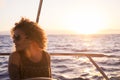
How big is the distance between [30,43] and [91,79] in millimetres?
Answer: 13245

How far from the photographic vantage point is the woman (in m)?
2.94

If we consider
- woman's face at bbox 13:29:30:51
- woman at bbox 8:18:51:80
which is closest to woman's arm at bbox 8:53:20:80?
woman at bbox 8:18:51:80

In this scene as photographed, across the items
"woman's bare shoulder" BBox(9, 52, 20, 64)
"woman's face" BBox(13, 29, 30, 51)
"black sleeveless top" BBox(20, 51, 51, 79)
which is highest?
"woman's face" BBox(13, 29, 30, 51)

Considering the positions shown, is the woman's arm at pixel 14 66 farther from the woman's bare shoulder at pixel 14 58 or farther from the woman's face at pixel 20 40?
the woman's face at pixel 20 40

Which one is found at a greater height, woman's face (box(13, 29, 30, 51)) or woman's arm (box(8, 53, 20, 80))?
woman's face (box(13, 29, 30, 51))

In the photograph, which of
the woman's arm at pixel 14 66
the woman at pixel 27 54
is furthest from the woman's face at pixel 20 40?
the woman's arm at pixel 14 66

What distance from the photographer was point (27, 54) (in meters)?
3.03

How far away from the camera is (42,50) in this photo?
10.9 ft

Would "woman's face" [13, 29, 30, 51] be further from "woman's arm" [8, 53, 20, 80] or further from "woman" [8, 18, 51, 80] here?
"woman's arm" [8, 53, 20, 80]

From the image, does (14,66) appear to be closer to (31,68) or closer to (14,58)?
(14,58)

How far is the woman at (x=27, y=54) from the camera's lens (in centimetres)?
294

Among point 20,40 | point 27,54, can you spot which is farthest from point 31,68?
point 20,40

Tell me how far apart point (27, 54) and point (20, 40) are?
0.16 m

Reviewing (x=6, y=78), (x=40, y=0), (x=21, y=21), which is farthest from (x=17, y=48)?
(x=6, y=78)
